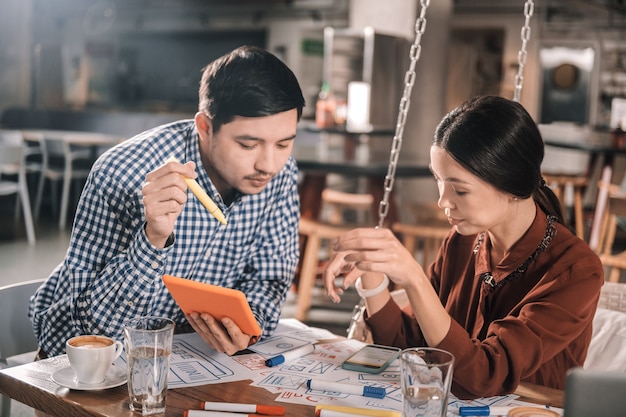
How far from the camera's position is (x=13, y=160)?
22.8ft

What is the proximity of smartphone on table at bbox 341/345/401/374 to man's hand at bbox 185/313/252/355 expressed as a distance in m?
0.24

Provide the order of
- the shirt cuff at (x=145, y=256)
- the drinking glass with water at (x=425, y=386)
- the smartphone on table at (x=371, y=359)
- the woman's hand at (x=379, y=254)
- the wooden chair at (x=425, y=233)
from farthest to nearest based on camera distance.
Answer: the wooden chair at (x=425, y=233), the shirt cuff at (x=145, y=256), the smartphone on table at (x=371, y=359), the woman's hand at (x=379, y=254), the drinking glass with water at (x=425, y=386)

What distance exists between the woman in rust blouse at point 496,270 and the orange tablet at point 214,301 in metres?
0.21

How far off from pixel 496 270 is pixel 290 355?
553mm

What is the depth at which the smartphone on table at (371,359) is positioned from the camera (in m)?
1.60

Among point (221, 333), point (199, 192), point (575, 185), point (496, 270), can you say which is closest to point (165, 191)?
point (199, 192)

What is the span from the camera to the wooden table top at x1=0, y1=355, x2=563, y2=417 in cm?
135

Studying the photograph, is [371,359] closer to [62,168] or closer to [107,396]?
[107,396]

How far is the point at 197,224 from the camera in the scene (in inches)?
79.6

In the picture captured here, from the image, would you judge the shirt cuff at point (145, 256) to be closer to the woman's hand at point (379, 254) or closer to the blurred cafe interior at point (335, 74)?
the woman's hand at point (379, 254)

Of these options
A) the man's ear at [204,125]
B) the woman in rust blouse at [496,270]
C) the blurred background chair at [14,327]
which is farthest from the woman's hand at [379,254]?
the blurred background chair at [14,327]

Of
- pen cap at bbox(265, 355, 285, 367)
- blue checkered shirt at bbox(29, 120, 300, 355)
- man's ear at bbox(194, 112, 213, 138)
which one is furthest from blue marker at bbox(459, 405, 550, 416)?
man's ear at bbox(194, 112, 213, 138)

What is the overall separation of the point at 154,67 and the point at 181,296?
42.3 feet

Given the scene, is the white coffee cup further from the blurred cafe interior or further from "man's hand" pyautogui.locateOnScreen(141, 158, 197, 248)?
the blurred cafe interior
